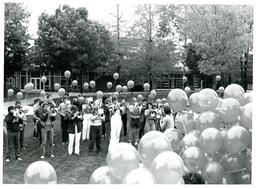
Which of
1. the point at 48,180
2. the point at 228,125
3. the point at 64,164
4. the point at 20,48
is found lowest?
the point at 64,164

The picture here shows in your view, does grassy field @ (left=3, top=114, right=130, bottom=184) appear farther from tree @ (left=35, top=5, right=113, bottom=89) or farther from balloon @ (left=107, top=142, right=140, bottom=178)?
tree @ (left=35, top=5, right=113, bottom=89)

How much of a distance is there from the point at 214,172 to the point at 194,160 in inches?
11.3

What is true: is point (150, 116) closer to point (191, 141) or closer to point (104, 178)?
point (191, 141)

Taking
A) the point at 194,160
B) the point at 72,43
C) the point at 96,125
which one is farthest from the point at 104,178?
the point at 72,43

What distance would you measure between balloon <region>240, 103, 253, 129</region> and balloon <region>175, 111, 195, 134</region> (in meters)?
0.92

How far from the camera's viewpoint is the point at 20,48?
86.8 feet

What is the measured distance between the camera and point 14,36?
81.6ft

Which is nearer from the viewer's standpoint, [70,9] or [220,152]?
[220,152]

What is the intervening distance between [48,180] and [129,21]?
69.7 feet

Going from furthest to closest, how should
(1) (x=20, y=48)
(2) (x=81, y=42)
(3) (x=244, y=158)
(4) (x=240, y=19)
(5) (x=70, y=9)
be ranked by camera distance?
(5) (x=70, y=9) < (2) (x=81, y=42) < (1) (x=20, y=48) < (4) (x=240, y=19) < (3) (x=244, y=158)

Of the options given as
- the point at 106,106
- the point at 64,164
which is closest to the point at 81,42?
the point at 106,106

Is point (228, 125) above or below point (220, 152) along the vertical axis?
above

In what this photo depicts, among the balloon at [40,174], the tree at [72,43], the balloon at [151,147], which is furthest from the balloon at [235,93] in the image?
the tree at [72,43]

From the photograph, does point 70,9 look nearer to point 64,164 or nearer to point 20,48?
point 20,48
